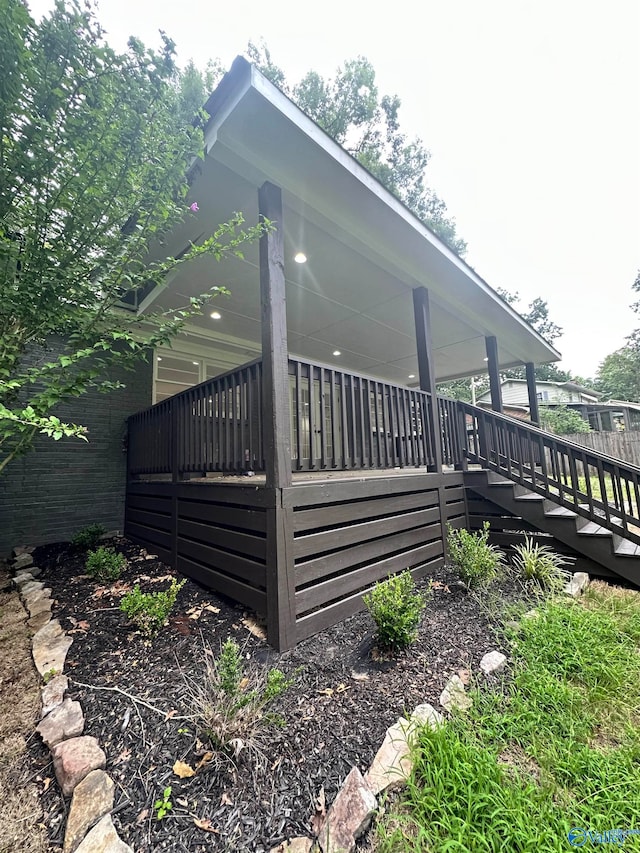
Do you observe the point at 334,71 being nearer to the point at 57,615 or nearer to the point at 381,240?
the point at 381,240

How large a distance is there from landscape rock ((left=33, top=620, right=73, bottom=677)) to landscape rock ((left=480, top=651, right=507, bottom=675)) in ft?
8.44

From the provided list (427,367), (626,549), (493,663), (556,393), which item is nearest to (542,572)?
(626,549)

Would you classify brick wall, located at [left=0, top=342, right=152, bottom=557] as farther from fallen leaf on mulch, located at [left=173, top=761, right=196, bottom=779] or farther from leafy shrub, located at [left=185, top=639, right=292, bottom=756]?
fallen leaf on mulch, located at [left=173, top=761, right=196, bottom=779]

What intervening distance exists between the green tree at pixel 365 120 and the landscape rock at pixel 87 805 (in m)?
15.8

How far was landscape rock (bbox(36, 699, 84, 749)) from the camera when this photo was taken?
5.33 ft

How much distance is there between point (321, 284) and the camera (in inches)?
196

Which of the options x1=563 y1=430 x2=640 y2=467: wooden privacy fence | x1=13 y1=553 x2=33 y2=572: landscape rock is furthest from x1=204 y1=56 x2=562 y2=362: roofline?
x1=563 y1=430 x2=640 y2=467: wooden privacy fence

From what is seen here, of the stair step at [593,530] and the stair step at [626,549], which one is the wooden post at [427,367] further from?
the stair step at [626,549]

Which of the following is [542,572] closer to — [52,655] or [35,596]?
[52,655]

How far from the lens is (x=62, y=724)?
1688 mm

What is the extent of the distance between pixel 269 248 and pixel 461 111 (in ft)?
41.4

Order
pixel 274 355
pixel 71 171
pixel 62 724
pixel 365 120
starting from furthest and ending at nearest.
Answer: pixel 365 120 → pixel 274 355 → pixel 71 171 → pixel 62 724

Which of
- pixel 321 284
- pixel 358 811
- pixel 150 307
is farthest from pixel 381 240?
pixel 358 811

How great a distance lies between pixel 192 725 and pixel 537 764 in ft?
5.23
